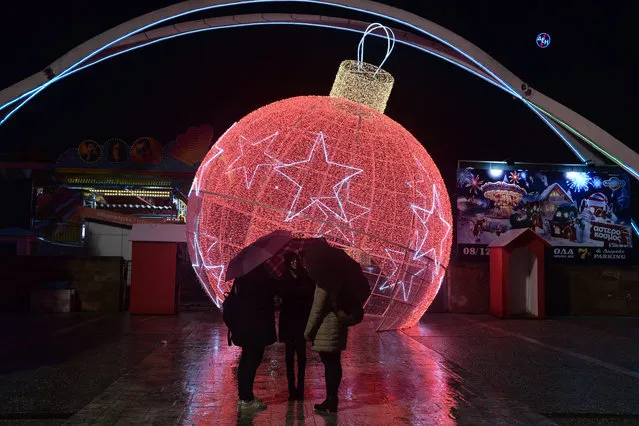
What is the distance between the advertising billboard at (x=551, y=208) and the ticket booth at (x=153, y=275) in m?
10.1

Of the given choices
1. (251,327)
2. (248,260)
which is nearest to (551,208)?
(248,260)

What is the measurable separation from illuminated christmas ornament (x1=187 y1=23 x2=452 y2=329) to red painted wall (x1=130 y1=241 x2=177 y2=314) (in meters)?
3.78

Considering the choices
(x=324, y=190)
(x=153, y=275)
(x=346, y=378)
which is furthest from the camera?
(x=153, y=275)

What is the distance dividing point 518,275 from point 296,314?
11.2 m

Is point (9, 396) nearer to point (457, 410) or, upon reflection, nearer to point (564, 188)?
point (457, 410)

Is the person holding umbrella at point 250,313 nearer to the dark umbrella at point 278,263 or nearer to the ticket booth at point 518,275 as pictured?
the dark umbrella at point 278,263

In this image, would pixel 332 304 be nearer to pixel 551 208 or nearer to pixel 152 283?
pixel 152 283

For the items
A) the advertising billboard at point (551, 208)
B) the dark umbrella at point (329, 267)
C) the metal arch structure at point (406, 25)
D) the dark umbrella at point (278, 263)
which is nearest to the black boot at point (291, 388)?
the dark umbrella at point (278, 263)

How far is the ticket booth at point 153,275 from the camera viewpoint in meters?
14.9

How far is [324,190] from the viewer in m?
11.0

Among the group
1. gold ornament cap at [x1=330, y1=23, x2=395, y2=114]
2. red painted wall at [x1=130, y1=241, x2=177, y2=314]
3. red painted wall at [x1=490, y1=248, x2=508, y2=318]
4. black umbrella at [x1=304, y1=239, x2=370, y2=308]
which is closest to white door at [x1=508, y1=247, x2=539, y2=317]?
red painted wall at [x1=490, y1=248, x2=508, y2=318]

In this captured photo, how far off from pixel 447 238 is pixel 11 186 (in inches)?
1046

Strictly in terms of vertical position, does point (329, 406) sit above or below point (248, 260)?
below

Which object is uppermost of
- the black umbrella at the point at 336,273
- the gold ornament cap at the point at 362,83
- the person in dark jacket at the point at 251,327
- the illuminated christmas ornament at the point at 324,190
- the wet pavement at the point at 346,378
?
the gold ornament cap at the point at 362,83
